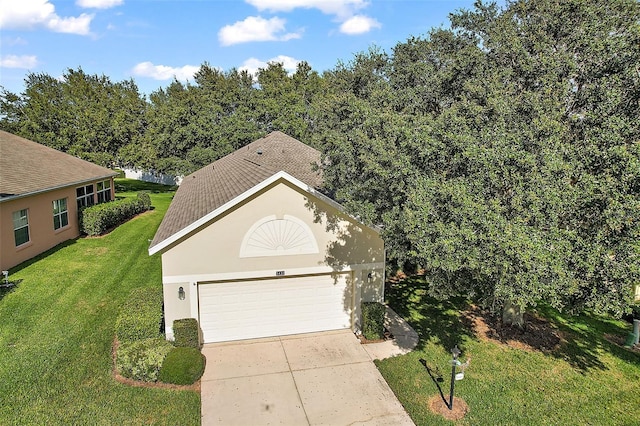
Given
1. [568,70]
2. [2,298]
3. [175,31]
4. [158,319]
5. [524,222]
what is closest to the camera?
[524,222]

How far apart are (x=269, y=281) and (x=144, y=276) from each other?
24.6ft

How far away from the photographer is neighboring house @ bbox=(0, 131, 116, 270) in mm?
16297

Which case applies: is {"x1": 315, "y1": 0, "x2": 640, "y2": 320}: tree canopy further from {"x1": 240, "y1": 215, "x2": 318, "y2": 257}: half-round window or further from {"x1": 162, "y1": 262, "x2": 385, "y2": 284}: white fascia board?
{"x1": 162, "y1": 262, "x2": 385, "y2": 284}: white fascia board

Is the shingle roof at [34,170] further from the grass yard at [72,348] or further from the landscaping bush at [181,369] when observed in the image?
the landscaping bush at [181,369]

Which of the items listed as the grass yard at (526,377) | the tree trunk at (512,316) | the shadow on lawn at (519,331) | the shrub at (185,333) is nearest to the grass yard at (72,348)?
the shrub at (185,333)

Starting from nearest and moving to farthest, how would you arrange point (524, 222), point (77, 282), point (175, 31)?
1. point (524, 222)
2. point (77, 282)
3. point (175, 31)

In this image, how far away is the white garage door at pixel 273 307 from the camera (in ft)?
37.1

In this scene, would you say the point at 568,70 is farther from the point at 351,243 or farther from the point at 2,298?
the point at 2,298

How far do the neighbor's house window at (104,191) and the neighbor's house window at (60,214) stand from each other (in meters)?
5.05

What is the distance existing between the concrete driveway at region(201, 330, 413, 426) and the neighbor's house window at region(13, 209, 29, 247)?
11886 millimetres

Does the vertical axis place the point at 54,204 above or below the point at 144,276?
above

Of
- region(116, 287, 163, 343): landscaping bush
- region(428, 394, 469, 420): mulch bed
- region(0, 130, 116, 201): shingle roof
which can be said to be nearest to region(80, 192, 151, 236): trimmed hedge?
region(0, 130, 116, 201): shingle roof

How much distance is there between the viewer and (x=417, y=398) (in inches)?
357

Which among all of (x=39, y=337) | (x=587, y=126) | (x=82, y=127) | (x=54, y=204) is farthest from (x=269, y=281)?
(x=82, y=127)
